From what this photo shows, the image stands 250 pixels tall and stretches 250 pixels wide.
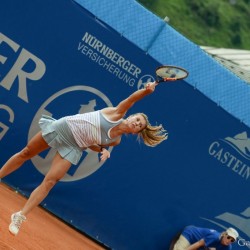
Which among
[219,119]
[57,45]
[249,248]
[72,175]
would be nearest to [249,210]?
[249,248]

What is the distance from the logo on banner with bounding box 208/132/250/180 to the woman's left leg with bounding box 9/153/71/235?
2894 mm

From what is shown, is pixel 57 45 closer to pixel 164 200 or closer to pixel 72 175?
pixel 72 175

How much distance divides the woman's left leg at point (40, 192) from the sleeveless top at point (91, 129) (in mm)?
313

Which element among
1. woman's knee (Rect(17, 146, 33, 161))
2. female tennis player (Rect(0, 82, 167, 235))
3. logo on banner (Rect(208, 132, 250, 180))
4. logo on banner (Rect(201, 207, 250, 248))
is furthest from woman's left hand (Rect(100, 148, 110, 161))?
logo on banner (Rect(201, 207, 250, 248))

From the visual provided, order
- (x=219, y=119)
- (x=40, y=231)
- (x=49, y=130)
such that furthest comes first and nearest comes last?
(x=219, y=119), (x=40, y=231), (x=49, y=130)

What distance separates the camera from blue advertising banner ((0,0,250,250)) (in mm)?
9984

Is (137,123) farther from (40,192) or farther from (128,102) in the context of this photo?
(40,192)

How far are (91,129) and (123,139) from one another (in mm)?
2190

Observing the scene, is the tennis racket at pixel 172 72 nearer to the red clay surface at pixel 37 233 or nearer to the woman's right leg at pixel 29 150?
the woman's right leg at pixel 29 150

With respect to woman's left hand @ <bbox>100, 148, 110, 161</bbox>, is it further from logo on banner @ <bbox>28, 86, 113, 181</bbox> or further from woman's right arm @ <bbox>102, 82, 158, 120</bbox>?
logo on banner @ <bbox>28, 86, 113, 181</bbox>

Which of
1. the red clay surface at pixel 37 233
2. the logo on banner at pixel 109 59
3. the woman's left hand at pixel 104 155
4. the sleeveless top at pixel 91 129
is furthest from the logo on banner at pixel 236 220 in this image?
the sleeveless top at pixel 91 129

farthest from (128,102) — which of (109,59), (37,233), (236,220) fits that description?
(236,220)

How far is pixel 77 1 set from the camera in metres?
9.87

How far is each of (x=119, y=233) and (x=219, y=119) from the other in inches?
78.3
